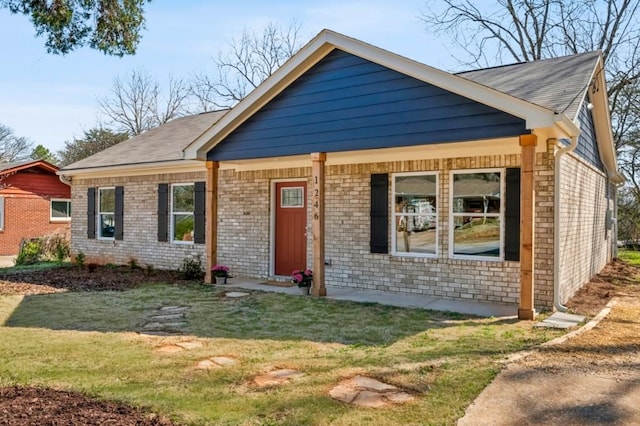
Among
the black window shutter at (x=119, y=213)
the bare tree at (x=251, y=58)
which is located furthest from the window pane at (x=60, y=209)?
the bare tree at (x=251, y=58)

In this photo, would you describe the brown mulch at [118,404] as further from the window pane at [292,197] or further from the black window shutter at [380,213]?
the black window shutter at [380,213]

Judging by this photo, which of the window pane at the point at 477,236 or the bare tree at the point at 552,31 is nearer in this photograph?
the window pane at the point at 477,236

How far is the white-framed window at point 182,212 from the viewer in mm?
11895

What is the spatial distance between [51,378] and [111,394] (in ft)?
2.52

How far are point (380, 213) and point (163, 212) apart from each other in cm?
614

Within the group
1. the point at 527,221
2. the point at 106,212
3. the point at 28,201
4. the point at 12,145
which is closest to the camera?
the point at 527,221

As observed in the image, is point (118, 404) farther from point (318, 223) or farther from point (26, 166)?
point (26, 166)

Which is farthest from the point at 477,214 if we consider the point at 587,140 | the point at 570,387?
the point at 570,387

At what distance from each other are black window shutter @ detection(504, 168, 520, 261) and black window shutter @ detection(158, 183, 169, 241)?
8.27 m

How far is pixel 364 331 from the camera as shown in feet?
19.1

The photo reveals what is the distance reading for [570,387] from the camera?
12.8ft

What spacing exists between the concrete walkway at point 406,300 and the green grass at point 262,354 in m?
0.47

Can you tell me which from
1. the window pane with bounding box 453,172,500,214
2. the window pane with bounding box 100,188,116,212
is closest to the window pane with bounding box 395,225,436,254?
the window pane with bounding box 453,172,500,214

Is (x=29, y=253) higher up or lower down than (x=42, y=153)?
lower down
